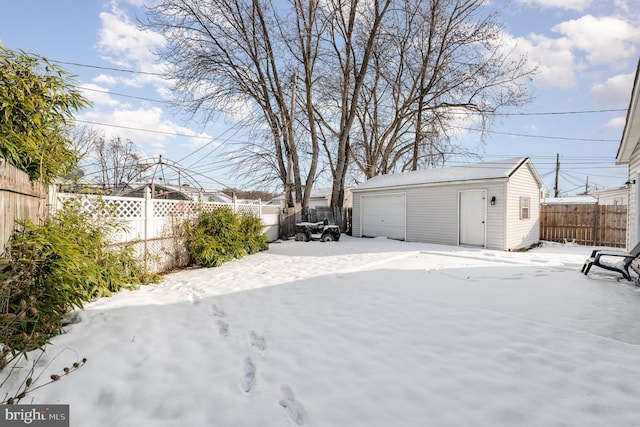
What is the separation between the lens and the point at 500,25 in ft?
43.3

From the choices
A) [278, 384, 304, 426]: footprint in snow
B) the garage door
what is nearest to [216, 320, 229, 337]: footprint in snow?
[278, 384, 304, 426]: footprint in snow

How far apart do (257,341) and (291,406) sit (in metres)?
1.00

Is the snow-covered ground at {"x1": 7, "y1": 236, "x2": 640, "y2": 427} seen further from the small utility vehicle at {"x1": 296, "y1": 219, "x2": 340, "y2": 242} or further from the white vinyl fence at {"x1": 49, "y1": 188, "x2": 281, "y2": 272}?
the small utility vehicle at {"x1": 296, "y1": 219, "x2": 340, "y2": 242}

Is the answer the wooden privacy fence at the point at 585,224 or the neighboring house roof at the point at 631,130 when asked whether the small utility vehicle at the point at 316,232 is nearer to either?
the neighboring house roof at the point at 631,130

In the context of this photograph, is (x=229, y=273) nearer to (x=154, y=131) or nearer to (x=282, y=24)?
(x=282, y=24)

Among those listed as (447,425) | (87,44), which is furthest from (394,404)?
(87,44)

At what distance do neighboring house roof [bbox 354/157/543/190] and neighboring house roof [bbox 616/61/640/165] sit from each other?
95.6 inches

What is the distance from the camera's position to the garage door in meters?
11.6

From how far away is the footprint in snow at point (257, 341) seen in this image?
2.58 meters

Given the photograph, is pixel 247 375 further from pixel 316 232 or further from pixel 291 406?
pixel 316 232

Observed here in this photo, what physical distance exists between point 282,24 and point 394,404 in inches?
571

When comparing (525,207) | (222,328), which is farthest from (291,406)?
(525,207)

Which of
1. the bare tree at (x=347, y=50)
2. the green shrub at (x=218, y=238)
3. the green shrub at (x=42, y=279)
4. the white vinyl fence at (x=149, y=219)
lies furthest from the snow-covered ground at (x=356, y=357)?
the bare tree at (x=347, y=50)

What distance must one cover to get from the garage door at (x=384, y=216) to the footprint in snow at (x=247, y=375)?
Result: 9.89 metres
